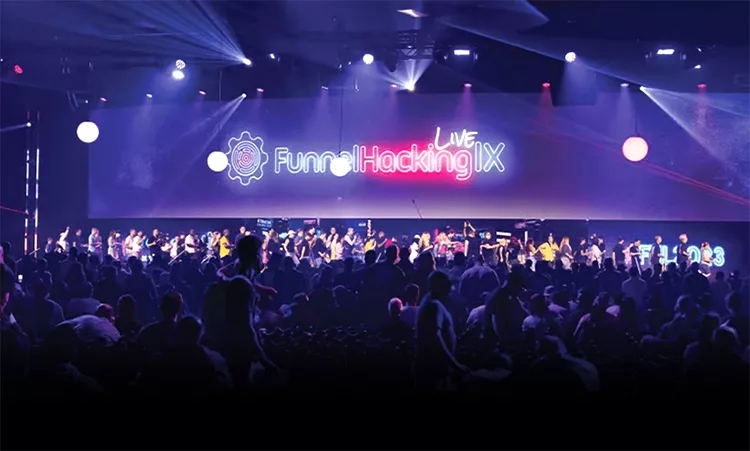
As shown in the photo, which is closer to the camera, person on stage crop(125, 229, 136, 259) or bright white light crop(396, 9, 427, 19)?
bright white light crop(396, 9, 427, 19)

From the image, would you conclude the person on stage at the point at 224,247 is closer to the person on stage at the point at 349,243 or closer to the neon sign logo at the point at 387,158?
the neon sign logo at the point at 387,158

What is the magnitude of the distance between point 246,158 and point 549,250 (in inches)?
282

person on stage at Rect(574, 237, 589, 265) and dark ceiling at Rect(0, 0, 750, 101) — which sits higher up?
dark ceiling at Rect(0, 0, 750, 101)

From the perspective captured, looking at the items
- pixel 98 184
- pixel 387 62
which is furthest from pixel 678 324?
pixel 98 184

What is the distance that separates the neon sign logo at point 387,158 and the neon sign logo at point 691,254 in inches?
135

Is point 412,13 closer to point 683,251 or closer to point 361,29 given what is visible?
point 361,29

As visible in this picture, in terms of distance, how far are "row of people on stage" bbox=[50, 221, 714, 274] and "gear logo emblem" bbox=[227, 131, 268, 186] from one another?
54.8 inches

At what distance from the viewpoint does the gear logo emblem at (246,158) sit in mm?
16594

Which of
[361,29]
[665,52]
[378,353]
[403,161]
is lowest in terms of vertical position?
[378,353]

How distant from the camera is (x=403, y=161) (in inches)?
629

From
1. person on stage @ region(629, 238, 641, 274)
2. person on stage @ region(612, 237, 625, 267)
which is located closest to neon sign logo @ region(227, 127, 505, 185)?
person on stage @ region(612, 237, 625, 267)

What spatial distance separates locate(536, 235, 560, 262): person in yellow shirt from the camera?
47.4 feet

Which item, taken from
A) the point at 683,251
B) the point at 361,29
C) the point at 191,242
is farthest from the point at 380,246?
the point at 683,251

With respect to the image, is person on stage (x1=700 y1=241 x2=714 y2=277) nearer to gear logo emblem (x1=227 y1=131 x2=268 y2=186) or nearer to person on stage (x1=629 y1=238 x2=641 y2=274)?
person on stage (x1=629 y1=238 x2=641 y2=274)
